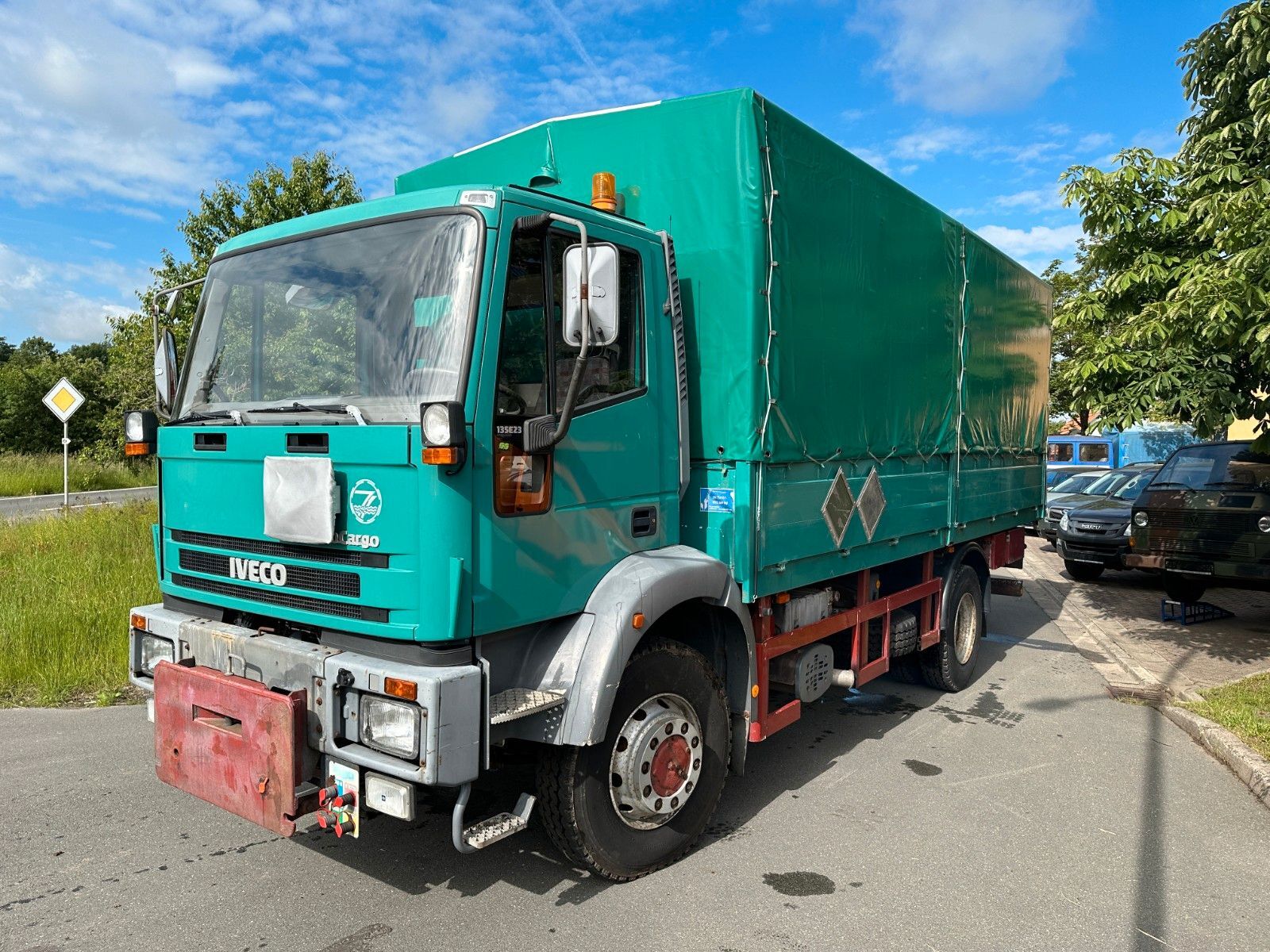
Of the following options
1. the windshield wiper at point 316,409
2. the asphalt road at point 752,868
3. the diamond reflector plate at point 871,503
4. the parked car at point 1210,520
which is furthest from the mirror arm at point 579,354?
the parked car at point 1210,520

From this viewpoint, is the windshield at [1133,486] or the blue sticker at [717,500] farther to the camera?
the windshield at [1133,486]

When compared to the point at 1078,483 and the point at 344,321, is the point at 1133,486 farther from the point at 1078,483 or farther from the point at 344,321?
the point at 344,321

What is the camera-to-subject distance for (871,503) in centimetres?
535

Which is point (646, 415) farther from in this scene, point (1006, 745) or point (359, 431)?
point (1006, 745)

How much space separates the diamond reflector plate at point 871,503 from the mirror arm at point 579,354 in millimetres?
2531

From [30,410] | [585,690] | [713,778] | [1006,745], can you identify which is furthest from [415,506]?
[30,410]

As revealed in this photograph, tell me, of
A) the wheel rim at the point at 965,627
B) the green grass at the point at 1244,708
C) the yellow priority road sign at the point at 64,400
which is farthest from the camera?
the yellow priority road sign at the point at 64,400

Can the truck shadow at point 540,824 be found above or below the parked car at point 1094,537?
below

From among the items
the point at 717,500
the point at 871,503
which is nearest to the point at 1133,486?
the point at 871,503

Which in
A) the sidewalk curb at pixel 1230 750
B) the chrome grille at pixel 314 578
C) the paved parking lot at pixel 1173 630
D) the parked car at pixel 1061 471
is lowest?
the paved parking lot at pixel 1173 630

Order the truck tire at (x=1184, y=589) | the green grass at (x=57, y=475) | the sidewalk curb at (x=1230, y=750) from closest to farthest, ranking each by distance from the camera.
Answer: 1. the sidewalk curb at (x=1230, y=750)
2. the truck tire at (x=1184, y=589)
3. the green grass at (x=57, y=475)

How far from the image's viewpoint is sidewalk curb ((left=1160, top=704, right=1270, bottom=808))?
195 inches

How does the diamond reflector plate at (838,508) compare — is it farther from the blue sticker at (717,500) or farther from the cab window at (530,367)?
the cab window at (530,367)

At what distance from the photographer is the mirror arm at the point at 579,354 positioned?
3027 mm
